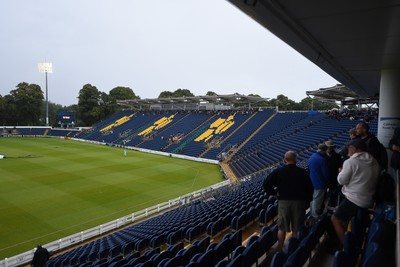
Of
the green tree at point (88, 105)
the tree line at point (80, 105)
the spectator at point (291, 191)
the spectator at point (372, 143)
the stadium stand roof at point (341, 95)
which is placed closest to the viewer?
the spectator at point (291, 191)

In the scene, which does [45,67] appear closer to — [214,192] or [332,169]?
[214,192]

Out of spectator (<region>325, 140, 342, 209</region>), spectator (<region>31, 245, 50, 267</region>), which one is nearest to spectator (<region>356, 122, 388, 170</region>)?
spectator (<region>325, 140, 342, 209</region>)

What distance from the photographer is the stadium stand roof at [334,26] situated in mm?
3664

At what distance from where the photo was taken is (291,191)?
4.13 m

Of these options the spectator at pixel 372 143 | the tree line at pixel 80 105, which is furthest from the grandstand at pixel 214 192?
the tree line at pixel 80 105

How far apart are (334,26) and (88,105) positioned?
8033 centimetres

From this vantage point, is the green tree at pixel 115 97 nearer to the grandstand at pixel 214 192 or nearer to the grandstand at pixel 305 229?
the grandstand at pixel 214 192

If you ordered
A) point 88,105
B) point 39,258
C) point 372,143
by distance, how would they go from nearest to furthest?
point 372,143, point 39,258, point 88,105

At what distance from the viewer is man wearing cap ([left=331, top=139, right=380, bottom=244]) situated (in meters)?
3.58

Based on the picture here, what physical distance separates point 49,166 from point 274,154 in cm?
2226

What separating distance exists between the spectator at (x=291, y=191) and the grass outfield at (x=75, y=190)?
454 inches

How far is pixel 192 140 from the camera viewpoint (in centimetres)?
4009

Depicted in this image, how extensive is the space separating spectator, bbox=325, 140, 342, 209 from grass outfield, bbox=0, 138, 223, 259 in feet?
38.7

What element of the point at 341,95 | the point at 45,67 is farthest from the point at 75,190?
the point at 45,67
